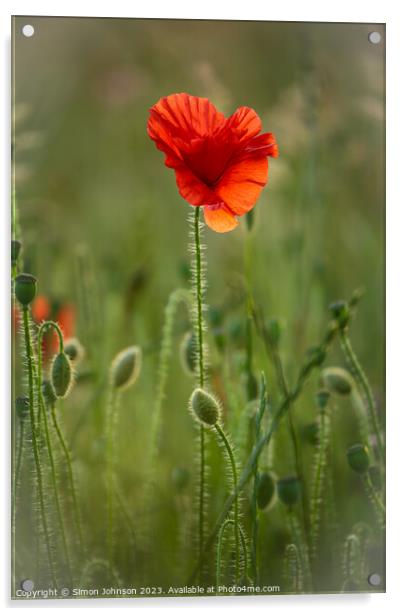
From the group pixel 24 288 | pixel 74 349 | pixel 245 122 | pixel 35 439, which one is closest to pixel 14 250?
pixel 24 288

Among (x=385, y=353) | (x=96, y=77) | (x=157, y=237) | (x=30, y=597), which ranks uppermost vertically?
(x=96, y=77)

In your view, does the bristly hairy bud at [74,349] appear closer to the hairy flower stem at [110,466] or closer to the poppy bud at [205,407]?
the hairy flower stem at [110,466]

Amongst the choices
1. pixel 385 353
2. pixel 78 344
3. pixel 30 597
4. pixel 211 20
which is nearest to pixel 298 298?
pixel 385 353

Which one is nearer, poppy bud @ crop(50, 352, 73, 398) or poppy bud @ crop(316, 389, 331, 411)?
poppy bud @ crop(50, 352, 73, 398)

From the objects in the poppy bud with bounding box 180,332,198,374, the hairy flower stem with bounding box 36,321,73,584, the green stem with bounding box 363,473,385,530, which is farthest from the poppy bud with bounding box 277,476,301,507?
the hairy flower stem with bounding box 36,321,73,584

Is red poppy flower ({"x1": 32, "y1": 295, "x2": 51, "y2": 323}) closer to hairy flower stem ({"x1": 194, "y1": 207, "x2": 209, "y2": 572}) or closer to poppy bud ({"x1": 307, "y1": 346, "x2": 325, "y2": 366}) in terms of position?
hairy flower stem ({"x1": 194, "y1": 207, "x2": 209, "y2": 572})
